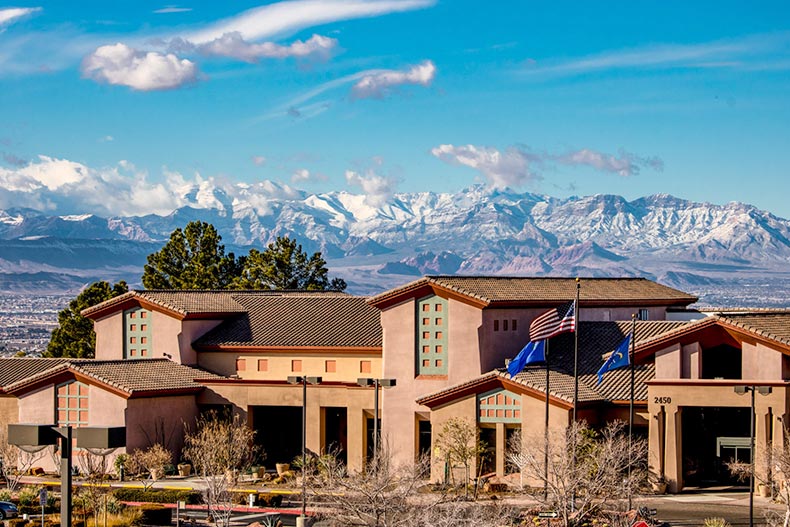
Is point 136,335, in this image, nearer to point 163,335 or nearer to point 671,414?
point 163,335

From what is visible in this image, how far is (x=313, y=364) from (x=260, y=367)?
328 centimetres

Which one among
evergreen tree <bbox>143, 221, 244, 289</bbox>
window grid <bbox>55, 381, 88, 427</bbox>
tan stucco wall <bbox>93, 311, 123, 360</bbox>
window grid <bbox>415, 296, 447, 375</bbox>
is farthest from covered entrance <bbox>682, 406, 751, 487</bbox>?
evergreen tree <bbox>143, 221, 244, 289</bbox>

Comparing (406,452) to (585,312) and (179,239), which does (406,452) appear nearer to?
(585,312)

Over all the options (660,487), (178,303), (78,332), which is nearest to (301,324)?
(178,303)

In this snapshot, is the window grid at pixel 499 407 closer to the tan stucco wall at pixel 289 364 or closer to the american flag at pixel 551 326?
the american flag at pixel 551 326

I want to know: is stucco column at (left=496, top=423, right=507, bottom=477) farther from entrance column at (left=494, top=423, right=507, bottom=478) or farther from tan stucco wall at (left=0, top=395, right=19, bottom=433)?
tan stucco wall at (left=0, top=395, right=19, bottom=433)

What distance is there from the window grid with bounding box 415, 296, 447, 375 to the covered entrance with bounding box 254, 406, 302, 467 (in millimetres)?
9207

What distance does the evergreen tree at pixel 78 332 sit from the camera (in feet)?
360

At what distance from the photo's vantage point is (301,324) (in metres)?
85.3

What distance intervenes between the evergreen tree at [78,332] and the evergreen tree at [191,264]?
42.3 ft

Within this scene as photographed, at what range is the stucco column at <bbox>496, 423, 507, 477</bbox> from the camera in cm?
7169

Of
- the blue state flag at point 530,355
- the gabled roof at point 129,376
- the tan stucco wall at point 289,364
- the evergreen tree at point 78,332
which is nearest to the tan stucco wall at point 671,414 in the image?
the blue state flag at point 530,355

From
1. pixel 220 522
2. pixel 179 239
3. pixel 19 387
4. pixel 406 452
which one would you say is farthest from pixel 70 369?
pixel 179 239

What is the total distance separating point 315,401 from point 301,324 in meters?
6.71
